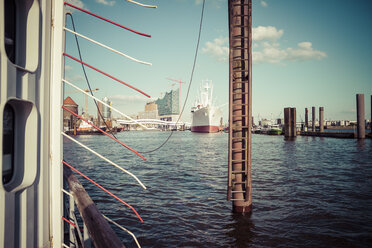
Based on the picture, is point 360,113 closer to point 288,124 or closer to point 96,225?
point 288,124

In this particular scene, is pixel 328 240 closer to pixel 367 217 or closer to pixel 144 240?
pixel 367 217

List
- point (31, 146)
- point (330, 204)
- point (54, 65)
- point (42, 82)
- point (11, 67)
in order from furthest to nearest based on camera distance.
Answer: point (330, 204) → point (54, 65) → point (42, 82) → point (31, 146) → point (11, 67)

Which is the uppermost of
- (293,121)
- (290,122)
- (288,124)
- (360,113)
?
(360,113)

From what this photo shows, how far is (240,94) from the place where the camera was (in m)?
6.00

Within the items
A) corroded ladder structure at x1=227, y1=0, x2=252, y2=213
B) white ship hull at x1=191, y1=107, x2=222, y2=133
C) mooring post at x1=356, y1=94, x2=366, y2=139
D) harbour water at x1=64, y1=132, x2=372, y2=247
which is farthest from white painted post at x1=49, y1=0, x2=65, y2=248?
white ship hull at x1=191, y1=107, x2=222, y2=133

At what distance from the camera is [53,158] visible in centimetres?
214

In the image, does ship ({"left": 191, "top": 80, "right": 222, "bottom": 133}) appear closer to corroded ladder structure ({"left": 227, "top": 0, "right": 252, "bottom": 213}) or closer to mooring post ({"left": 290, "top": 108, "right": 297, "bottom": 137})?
mooring post ({"left": 290, "top": 108, "right": 297, "bottom": 137})

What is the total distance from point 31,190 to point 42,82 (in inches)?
34.8

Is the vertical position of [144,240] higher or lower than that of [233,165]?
lower

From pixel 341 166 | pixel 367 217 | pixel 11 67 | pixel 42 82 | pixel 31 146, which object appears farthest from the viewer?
pixel 341 166

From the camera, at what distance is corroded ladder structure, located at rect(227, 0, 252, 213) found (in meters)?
5.84

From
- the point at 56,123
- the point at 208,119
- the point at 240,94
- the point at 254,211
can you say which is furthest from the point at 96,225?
the point at 208,119

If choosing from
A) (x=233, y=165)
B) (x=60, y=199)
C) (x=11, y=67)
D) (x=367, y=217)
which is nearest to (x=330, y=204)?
(x=367, y=217)

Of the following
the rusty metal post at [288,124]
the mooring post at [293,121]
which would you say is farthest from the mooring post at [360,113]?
A: the rusty metal post at [288,124]
